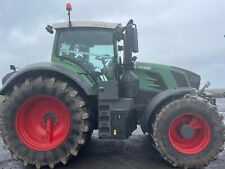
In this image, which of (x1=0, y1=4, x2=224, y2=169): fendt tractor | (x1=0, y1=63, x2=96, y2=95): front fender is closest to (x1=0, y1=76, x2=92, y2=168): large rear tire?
(x1=0, y1=4, x2=224, y2=169): fendt tractor

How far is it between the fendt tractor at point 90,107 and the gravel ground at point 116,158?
30 cm

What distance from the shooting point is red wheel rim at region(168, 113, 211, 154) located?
6.84 metres

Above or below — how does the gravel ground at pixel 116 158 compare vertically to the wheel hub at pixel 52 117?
below

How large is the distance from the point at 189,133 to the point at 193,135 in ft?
0.38

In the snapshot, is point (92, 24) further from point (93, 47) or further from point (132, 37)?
point (132, 37)

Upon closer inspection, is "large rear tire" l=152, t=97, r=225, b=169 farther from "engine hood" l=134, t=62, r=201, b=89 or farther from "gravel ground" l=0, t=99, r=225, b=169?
"engine hood" l=134, t=62, r=201, b=89

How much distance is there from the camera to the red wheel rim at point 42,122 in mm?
6891

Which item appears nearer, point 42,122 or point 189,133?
point 189,133

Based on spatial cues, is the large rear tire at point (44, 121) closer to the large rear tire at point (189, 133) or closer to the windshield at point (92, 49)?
the windshield at point (92, 49)

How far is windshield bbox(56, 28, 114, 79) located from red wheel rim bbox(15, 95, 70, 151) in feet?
3.30

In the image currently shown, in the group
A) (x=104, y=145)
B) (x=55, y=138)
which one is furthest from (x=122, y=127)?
Answer: (x=104, y=145)

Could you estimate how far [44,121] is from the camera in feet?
23.5

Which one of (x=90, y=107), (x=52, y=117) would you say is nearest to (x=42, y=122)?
(x=52, y=117)

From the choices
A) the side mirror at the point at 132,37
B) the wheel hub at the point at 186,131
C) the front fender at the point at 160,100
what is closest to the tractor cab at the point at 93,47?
the side mirror at the point at 132,37
